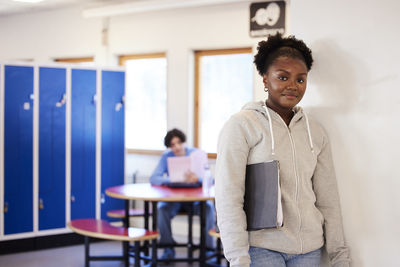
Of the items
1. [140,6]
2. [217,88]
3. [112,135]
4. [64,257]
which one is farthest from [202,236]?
[140,6]

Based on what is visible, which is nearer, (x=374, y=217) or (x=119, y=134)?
(x=374, y=217)

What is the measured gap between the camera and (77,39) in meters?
6.91

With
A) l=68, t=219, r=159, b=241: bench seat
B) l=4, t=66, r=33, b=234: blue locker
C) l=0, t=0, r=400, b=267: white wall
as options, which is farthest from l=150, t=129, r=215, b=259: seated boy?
l=0, t=0, r=400, b=267: white wall

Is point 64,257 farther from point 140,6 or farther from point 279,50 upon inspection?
point 279,50

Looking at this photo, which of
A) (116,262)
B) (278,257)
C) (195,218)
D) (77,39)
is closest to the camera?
(278,257)

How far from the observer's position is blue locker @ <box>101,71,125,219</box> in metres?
5.61

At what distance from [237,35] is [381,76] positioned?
3751mm

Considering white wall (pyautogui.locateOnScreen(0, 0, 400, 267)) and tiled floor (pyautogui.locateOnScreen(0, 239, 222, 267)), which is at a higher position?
white wall (pyautogui.locateOnScreen(0, 0, 400, 267))

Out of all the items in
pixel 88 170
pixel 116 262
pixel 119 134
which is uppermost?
pixel 119 134

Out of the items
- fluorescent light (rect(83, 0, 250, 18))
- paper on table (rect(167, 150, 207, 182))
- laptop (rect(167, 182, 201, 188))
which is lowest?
laptop (rect(167, 182, 201, 188))

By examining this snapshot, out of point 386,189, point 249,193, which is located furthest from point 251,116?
point 386,189

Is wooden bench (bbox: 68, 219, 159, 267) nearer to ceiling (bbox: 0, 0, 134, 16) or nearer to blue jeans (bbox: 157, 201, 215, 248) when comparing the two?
blue jeans (bbox: 157, 201, 215, 248)

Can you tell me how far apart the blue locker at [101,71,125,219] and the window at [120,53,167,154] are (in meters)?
0.57

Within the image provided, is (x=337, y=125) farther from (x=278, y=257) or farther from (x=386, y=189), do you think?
(x=278, y=257)
